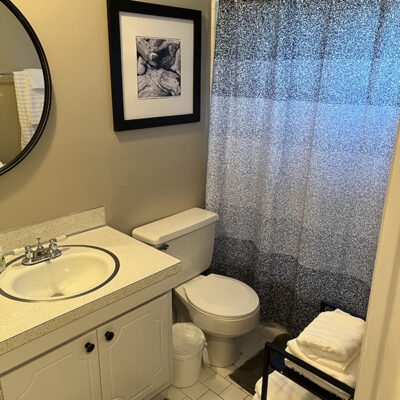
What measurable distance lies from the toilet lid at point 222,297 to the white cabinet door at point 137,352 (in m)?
0.32

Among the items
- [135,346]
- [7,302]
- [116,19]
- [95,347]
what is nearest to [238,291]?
[135,346]

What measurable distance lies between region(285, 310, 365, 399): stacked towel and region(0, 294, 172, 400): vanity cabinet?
0.62 m

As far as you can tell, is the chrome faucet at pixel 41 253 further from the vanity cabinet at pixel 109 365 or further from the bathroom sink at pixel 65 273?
the vanity cabinet at pixel 109 365

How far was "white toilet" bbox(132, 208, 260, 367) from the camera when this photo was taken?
1.98 metres

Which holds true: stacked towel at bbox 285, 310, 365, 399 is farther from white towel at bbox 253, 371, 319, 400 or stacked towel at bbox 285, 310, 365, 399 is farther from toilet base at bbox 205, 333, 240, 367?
toilet base at bbox 205, 333, 240, 367

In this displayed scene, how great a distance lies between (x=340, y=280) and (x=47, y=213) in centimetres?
146

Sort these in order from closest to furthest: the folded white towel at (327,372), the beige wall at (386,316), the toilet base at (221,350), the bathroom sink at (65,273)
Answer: the beige wall at (386,316), the folded white towel at (327,372), the bathroom sink at (65,273), the toilet base at (221,350)

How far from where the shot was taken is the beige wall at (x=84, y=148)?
1611 millimetres

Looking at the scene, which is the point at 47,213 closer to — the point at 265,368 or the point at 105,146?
the point at 105,146

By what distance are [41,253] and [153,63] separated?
3.43 feet

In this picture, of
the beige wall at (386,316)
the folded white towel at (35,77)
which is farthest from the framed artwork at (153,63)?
the beige wall at (386,316)

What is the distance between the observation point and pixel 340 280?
1981mm

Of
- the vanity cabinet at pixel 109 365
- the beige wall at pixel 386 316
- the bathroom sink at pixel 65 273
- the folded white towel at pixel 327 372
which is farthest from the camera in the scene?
the bathroom sink at pixel 65 273

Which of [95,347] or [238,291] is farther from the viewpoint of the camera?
[238,291]
